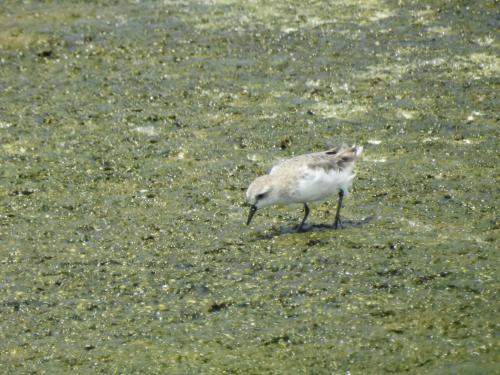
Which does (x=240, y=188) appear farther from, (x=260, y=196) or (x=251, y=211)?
(x=260, y=196)

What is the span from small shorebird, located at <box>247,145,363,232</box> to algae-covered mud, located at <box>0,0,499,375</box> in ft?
1.09

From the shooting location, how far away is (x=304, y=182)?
28.7 feet

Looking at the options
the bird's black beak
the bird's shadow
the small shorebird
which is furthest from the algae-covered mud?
the small shorebird

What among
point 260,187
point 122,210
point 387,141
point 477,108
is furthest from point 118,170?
point 477,108

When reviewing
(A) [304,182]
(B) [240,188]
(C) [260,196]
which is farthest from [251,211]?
(B) [240,188]

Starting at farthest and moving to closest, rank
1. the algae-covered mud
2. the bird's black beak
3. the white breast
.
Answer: the bird's black beak → the white breast → the algae-covered mud

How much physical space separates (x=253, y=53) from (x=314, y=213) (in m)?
4.07

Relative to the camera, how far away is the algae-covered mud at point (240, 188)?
23.8 ft

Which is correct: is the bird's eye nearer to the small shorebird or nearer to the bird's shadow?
the small shorebird

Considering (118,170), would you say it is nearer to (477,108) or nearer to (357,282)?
(357,282)

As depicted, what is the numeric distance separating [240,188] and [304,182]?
52.0 inches

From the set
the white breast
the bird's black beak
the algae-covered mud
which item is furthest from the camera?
the bird's black beak

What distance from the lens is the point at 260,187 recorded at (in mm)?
8781

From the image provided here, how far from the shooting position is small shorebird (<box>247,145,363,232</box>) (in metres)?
8.77
